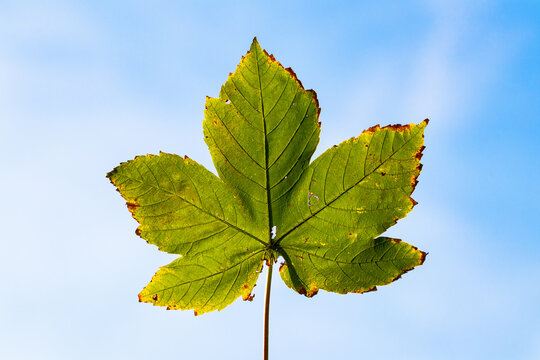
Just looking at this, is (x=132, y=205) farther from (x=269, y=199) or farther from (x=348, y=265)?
(x=348, y=265)

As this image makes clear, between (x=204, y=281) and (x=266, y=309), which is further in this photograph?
(x=204, y=281)

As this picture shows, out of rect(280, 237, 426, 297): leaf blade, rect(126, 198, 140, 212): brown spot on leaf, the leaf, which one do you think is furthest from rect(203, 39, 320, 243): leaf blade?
rect(126, 198, 140, 212): brown spot on leaf

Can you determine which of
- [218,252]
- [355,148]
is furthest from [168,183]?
[355,148]

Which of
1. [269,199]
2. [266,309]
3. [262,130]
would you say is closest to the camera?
[266,309]

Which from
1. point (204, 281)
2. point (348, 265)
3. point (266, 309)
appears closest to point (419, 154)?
point (348, 265)

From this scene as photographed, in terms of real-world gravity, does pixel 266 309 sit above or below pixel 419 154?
below

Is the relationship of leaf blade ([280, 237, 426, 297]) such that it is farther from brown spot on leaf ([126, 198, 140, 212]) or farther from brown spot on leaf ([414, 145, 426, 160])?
brown spot on leaf ([126, 198, 140, 212])

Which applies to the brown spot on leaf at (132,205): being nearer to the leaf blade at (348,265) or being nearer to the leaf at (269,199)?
the leaf at (269,199)

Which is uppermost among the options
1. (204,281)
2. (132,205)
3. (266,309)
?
(132,205)

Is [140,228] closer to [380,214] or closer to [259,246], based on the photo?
[259,246]
